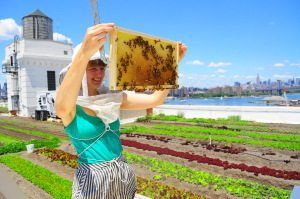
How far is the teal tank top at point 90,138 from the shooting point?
2.81m

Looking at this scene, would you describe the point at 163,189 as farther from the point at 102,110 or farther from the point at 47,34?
the point at 47,34

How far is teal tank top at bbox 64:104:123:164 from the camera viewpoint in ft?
9.21

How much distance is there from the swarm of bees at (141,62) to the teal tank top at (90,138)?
1.15 ft

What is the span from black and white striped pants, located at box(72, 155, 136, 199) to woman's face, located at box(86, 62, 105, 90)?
0.71 meters

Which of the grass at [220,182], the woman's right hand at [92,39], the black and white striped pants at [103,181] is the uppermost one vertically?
the woman's right hand at [92,39]

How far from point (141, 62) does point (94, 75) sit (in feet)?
2.07

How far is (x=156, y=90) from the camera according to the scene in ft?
11.8

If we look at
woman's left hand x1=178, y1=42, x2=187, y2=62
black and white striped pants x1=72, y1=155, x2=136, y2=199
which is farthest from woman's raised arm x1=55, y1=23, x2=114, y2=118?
woman's left hand x1=178, y1=42, x2=187, y2=62

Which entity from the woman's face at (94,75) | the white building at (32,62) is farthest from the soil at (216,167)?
the white building at (32,62)

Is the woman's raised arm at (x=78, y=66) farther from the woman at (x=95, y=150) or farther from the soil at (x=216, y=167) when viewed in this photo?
the soil at (x=216, y=167)

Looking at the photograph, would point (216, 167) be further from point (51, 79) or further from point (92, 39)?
point (51, 79)

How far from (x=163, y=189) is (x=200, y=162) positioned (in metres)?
3.93

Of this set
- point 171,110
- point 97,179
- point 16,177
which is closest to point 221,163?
point 16,177

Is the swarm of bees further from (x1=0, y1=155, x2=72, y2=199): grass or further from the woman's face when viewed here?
(x1=0, y1=155, x2=72, y2=199): grass
